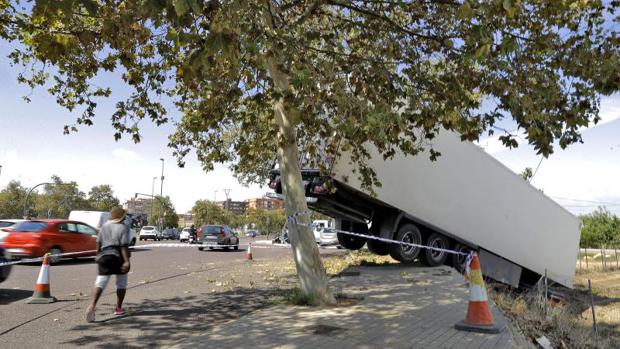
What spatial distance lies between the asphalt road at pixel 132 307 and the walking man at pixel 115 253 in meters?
0.51

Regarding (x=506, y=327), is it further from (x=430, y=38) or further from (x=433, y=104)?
(x=430, y=38)

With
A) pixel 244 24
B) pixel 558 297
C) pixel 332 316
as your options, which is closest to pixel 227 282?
pixel 332 316

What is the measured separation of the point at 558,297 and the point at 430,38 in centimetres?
967

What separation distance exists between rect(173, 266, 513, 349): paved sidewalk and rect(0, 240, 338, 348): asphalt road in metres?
0.69

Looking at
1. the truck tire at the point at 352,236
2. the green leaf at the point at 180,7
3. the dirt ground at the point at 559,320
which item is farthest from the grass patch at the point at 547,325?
the green leaf at the point at 180,7

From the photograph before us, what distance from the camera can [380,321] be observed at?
662 centimetres

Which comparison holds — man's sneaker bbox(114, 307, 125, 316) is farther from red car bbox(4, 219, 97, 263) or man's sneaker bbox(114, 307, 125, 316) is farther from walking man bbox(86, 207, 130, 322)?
red car bbox(4, 219, 97, 263)

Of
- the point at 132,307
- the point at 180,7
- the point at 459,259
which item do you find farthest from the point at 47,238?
the point at 180,7

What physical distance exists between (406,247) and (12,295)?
8776 millimetres

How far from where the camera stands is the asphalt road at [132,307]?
591 cm

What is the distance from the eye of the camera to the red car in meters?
14.5

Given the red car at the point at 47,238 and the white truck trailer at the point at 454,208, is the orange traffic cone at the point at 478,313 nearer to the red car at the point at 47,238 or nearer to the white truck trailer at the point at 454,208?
the white truck trailer at the point at 454,208

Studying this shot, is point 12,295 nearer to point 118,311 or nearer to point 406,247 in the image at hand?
point 118,311

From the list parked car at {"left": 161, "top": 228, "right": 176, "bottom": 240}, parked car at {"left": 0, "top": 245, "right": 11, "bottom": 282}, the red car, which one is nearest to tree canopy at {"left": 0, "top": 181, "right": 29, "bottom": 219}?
parked car at {"left": 161, "top": 228, "right": 176, "bottom": 240}
